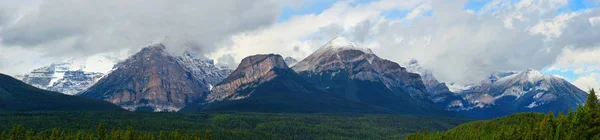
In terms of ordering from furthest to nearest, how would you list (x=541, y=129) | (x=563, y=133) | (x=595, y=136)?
(x=541, y=129)
(x=563, y=133)
(x=595, y=136)

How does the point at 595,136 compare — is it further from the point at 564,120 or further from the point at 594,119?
the point at 564,120

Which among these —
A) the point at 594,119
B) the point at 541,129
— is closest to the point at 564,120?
the point at 541,129

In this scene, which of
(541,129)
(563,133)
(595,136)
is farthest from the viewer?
(541,129)

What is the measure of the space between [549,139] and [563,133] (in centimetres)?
454

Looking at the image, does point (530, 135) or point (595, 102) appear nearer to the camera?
point (595, 102)

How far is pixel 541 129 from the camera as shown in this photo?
589ft

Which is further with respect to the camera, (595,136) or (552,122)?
(552,122)

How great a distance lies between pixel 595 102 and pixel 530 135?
2145 cm

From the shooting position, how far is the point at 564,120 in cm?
17775

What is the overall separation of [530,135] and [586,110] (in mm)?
24390

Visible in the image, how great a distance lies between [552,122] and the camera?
18625 cm

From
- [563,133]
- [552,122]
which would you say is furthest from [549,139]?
[552,122]

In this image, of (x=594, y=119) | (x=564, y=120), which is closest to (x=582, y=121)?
(x=594, y=119)

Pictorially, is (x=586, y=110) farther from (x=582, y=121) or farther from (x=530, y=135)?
(x=530, y=135)
